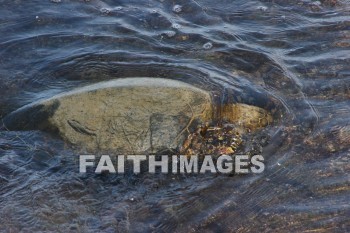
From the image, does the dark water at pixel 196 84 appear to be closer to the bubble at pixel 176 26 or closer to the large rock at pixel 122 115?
the bubble at pixel 176 26

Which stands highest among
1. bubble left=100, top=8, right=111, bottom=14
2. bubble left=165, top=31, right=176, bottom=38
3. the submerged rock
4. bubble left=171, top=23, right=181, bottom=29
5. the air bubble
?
bubble left=100, top=8, right=111, bottom=14

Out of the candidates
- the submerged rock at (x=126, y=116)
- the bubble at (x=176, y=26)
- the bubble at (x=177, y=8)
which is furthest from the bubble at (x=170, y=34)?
the submerged rock at (x=126, y=116)

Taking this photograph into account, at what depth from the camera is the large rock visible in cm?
489

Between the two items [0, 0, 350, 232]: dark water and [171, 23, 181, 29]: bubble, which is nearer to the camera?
[0, 0, 350, 232]: dark water

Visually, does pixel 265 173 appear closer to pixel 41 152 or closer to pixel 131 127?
pixel 131 127

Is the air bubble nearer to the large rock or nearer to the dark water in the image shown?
the dark water

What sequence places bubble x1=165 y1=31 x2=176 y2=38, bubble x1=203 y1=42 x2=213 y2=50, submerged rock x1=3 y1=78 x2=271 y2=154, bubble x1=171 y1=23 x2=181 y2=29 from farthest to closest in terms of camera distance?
bubble x1=171 y1=23 x2=181 y2=29 < bubble x1=165 y1=31 x2=176 y2=38 < bubble x1=203 y1=42 x2=213 y2=50 < submerged rock x1=3 y1=78 x2=271 y2=154

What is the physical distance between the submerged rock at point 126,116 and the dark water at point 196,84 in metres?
0.19

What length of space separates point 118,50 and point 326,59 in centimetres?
264

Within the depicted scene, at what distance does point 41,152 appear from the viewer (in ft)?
16.0

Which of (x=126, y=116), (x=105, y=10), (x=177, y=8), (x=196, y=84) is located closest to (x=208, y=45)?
(x=196, y=84)

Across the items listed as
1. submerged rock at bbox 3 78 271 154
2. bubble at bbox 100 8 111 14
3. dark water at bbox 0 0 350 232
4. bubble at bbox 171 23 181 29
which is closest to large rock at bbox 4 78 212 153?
submerged rock at bbox 3 78 271 154

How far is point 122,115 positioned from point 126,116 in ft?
0.13

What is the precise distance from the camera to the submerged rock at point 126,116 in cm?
489
